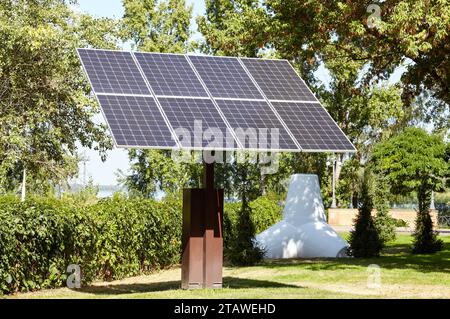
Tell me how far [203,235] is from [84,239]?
3971 millimetres

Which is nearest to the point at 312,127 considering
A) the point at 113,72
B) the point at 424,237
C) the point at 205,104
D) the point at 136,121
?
the point at 205,104

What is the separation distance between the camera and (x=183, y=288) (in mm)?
17172

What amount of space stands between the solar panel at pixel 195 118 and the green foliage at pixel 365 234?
44.0ft

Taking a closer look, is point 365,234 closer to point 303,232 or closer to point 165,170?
point 303,232

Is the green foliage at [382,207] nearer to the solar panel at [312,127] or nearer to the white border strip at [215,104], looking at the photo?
the solar panel at [312,127]

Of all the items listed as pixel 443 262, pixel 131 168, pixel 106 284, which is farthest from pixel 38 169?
pixel 131 168

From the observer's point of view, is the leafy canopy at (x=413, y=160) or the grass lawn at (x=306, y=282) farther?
the leafy canopy at (x=413, y=160)

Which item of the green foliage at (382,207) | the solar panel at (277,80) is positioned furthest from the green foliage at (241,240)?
the solar panel at (277,80)

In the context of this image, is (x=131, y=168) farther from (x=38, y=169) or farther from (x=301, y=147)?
(x=301, y=147)

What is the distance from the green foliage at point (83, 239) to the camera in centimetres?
1691

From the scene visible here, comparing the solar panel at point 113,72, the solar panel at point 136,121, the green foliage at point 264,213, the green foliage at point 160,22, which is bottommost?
the green foliage at point 264,213

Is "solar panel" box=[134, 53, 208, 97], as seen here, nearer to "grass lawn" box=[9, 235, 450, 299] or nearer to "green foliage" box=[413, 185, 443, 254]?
"grass lawn" box=[9, 235, 450, 299]

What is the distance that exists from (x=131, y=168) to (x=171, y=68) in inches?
1763

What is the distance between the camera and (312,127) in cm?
1688
